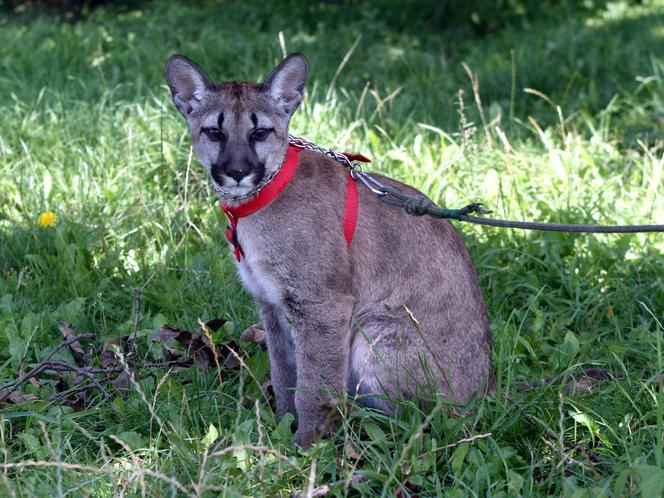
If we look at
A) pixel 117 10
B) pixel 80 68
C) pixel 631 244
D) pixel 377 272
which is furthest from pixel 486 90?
pixel 117 10

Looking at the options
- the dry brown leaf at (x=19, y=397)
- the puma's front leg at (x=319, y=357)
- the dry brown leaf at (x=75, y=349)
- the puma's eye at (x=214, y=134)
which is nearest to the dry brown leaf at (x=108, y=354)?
the dry brown leaf at (x=75, y=349)

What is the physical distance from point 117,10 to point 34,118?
5271 millimetres

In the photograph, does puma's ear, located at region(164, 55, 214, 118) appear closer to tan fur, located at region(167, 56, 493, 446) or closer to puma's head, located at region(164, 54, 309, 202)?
puma's head, located at region(164, 54, 309, 202)

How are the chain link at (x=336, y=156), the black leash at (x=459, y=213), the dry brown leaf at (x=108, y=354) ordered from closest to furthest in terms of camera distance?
the black leash at (x=459, y=213) < the chain link at (x=336, y=156) < the dry brown leaf at (x=108, y=354)

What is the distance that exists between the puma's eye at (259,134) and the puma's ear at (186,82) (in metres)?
0.30

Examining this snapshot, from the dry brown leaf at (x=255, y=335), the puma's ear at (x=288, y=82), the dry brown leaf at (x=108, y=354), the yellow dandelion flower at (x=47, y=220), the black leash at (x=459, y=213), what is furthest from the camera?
the yellow dandelion flower at (x=47, y=220)

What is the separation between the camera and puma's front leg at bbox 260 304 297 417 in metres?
3.64

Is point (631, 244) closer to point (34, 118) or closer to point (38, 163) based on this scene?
point (38, 163)

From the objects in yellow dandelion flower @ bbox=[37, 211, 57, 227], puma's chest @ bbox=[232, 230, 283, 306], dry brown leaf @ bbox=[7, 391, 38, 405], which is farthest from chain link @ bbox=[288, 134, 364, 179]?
yellow dandelion flower @ bbox=[37, 211, 57, 227]

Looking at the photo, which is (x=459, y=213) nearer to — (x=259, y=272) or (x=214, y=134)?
(x=259, y=272)

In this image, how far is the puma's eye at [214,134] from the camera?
336 cm

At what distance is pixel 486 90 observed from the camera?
284 inches

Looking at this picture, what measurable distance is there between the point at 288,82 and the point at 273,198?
19.7 inches

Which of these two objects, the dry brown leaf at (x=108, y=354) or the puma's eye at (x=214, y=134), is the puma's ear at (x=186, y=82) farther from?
the dry brown leaf at (x=108, y=354)
